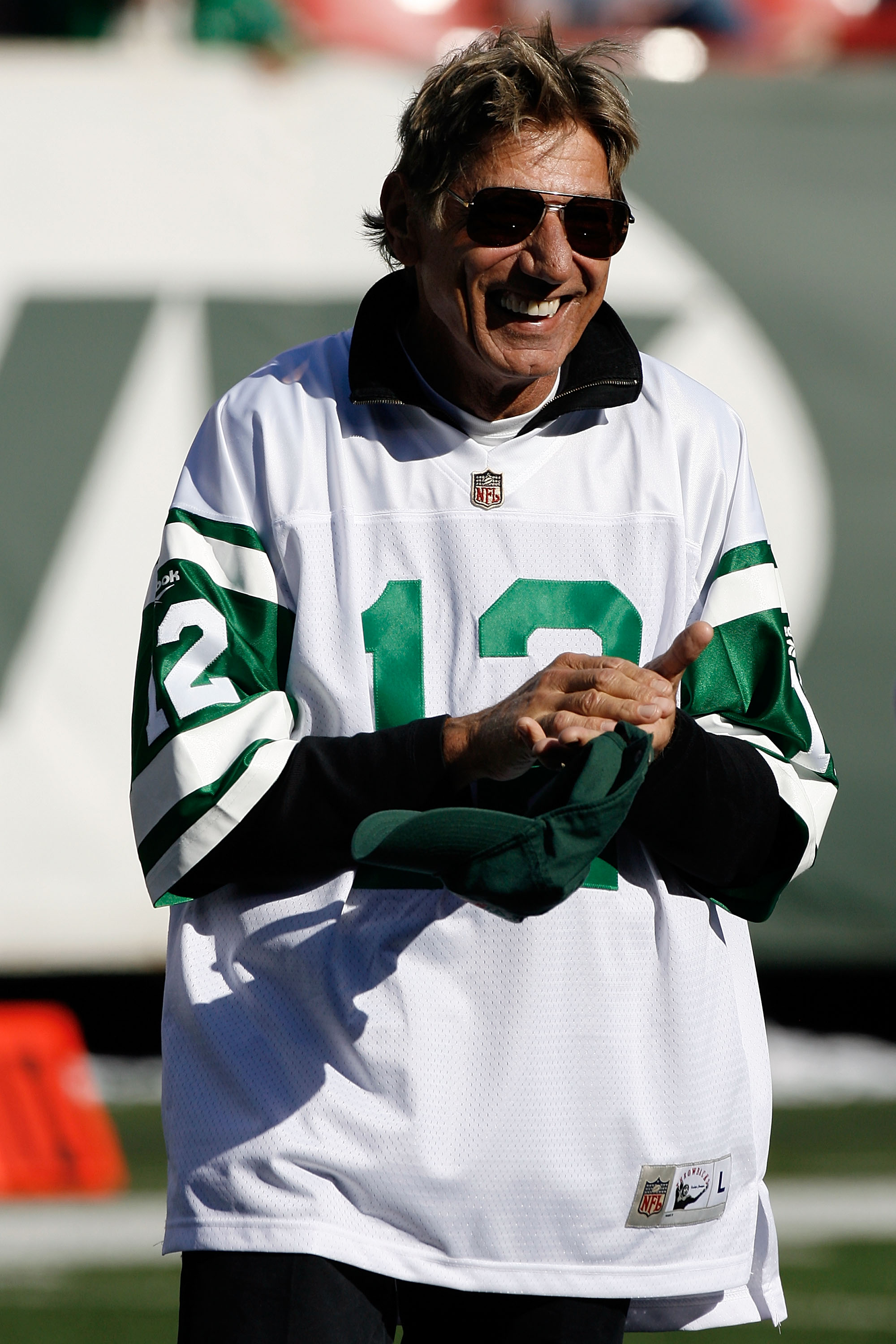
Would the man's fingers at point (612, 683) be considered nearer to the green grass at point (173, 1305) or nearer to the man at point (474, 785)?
the man at point (474, 785)

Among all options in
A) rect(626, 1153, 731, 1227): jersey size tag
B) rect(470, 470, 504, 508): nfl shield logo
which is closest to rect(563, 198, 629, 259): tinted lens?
rect(470, 470, 504, 508): nfl shield logo

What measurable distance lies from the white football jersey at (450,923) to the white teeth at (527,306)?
13 cm

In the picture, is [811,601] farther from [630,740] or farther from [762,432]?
[630,740]

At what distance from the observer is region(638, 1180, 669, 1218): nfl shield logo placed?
1.80 metres

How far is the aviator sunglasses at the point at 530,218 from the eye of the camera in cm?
187

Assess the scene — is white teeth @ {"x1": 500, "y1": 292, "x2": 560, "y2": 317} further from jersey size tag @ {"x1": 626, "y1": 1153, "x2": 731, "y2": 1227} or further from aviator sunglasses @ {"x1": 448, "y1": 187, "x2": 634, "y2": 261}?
jersey size tag @ {"x1": 626, "y1": 1153, "x2": 731, "y2": 1227}

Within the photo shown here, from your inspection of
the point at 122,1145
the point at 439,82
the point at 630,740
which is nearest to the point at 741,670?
the point at 630,740

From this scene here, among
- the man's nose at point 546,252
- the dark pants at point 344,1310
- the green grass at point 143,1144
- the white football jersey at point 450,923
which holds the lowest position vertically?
the green grass at point 143,1144

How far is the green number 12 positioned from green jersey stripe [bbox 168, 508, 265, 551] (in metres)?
0.15

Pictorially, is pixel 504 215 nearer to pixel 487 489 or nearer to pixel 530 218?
pixel 530 218

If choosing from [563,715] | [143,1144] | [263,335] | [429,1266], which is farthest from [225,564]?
[263,335]

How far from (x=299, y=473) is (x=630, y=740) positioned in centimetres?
49

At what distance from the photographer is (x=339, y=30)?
732 cm

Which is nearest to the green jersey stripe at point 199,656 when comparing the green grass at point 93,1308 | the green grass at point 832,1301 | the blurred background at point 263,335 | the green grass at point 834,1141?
the green grass at point 93,1308
